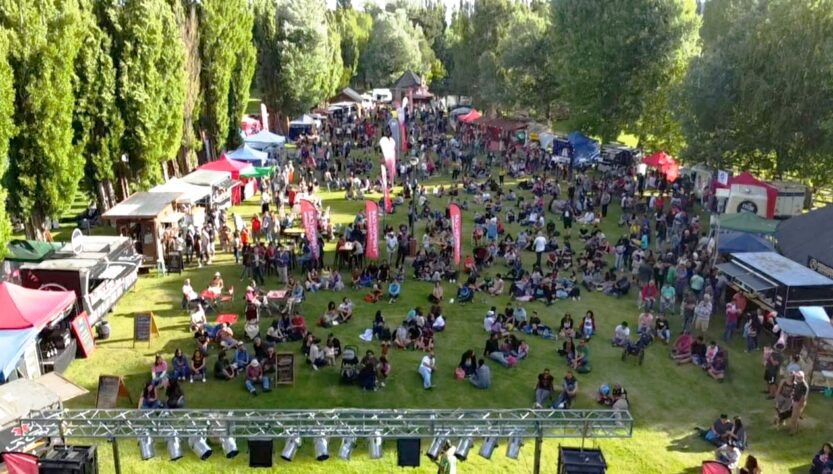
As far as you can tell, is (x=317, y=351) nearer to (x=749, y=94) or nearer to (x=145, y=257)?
(x=145, y=257)

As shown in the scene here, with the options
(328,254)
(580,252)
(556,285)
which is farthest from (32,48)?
(580,252)

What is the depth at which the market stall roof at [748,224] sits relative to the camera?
2303 cm

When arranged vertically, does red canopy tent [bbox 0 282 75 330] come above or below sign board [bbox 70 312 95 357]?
above

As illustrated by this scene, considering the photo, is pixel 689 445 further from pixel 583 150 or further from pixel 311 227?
pixel 583 150

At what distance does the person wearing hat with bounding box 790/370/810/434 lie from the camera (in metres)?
13.5

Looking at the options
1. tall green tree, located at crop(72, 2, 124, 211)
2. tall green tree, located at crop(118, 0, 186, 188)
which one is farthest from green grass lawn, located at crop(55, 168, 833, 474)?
tall green tree, located at crop(118, 0, 186, 188)

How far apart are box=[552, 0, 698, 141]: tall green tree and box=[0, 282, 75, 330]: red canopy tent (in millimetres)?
33986

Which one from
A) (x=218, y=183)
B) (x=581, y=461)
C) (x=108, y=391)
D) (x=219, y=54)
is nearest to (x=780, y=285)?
(x=581, y=461)

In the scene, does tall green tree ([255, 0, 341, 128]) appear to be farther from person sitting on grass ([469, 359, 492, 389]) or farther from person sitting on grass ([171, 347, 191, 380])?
person sitting on grass ([469, 359, 492, 389])

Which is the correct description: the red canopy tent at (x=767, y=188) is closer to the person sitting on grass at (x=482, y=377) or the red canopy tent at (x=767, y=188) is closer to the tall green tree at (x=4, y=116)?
the person sitting on grass at (x=482, y=377)

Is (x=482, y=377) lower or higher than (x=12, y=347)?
lower

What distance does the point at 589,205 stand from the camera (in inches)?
1209

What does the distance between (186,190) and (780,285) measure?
70.9 ft

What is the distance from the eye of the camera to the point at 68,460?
32.7 feet
